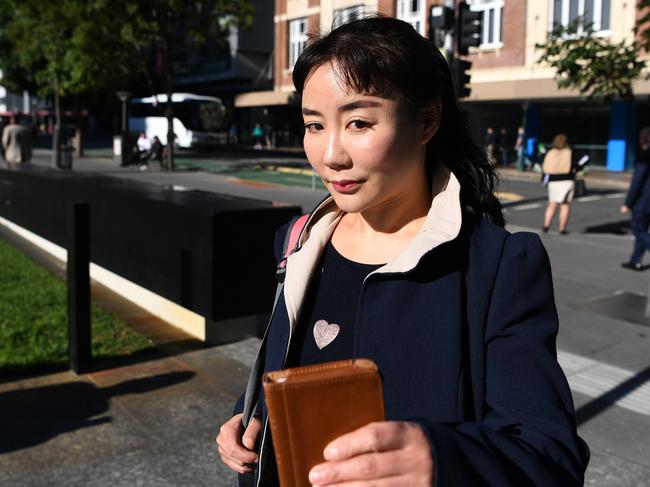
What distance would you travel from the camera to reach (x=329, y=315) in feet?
4.91

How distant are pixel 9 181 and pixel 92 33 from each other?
14.8 m

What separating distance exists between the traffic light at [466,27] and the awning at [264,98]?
2478 centimetres

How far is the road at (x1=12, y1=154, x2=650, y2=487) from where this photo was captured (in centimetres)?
399

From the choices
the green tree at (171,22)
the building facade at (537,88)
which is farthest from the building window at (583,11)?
the green tree at (171,22)

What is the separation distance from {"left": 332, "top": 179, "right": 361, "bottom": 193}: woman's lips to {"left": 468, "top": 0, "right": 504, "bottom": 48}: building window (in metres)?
31.2

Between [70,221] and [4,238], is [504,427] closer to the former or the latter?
[70,221]

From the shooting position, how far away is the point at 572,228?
1381cm

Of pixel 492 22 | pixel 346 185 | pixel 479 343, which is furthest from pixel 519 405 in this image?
pixel 492 22

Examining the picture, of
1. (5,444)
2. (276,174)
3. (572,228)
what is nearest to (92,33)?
(276,174)

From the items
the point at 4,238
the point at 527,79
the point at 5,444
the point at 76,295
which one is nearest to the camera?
the point at 5,444

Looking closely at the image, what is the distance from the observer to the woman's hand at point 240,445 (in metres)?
1.57

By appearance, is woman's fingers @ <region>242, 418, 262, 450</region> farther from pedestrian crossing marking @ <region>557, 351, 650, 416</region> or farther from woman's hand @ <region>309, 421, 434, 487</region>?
pedestrian crossing marking @ <region>557, 351, 650, 416</region>

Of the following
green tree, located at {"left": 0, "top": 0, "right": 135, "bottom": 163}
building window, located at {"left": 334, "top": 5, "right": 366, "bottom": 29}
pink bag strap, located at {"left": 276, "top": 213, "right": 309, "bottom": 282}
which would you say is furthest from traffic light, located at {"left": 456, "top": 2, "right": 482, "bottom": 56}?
green tree, located at {"left": 0, "top": 0, "right": 135, "bottom": 163}

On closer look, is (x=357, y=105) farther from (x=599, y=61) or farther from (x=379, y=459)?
(x=599, y=61)
